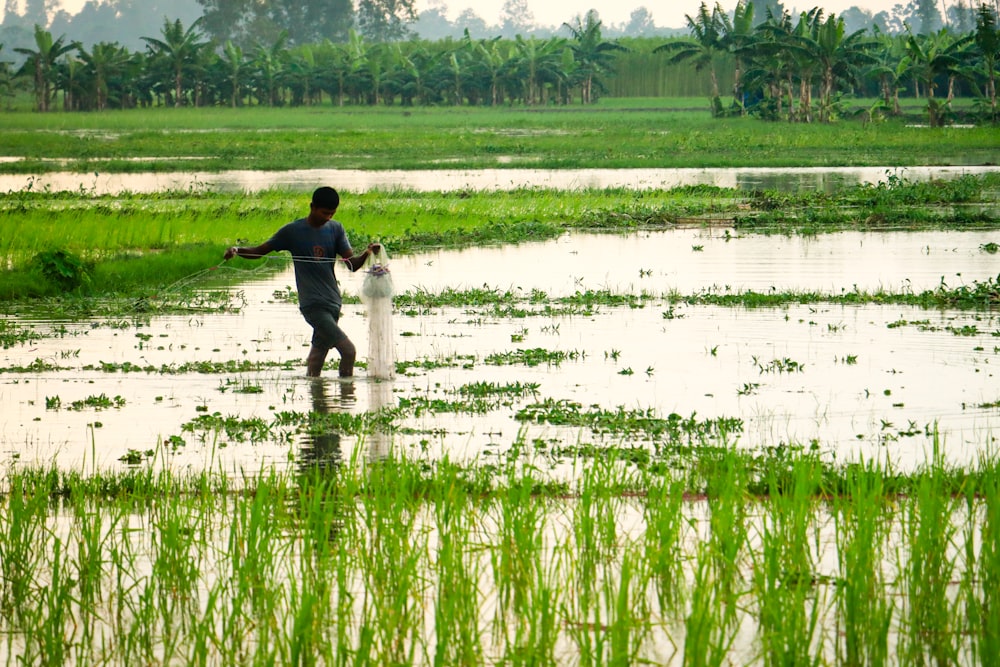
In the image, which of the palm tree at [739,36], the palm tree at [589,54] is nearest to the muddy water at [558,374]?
the palm tree at [739,36]

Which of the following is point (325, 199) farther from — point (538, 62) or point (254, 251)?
point (538, 62)

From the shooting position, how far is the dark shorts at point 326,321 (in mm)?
7883

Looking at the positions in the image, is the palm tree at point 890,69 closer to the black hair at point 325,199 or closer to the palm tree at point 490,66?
the palm tree at point 490,66

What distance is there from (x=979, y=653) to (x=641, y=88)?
60.6 metres

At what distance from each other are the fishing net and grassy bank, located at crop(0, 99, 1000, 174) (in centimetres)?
2056

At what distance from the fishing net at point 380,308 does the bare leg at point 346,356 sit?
0.44 ft

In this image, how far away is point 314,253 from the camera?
7.74m

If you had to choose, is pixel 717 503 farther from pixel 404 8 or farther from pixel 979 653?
pixel 404 8

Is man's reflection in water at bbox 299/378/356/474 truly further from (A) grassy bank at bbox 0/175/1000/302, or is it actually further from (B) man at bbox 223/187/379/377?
(A) grassy bank at bbox 0/175/1000/302

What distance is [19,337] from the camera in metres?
9.94

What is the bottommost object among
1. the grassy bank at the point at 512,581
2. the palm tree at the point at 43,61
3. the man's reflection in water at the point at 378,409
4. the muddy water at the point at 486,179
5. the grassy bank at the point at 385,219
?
the man's reflection in water at the point at 378,409

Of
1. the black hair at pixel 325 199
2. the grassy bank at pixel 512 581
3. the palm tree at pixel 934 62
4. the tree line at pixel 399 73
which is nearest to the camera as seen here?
the grassy bank at pixel 512 581

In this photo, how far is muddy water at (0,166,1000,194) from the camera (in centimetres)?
2333

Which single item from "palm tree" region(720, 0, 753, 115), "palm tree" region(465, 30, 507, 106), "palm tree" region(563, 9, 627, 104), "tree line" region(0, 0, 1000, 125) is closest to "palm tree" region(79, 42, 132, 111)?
"tree line" region(0, 0, 1000, 125)
